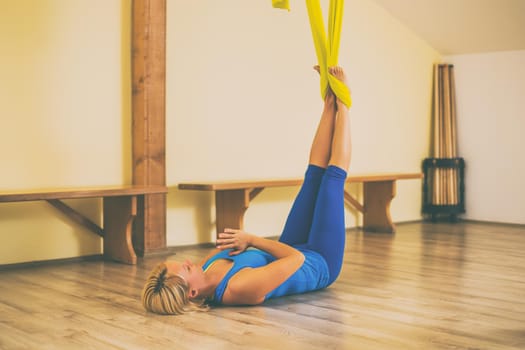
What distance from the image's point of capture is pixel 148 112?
15.1 feet

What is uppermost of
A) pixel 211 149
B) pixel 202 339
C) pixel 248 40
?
pixel 248 40

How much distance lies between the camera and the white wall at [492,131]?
22.5 feet

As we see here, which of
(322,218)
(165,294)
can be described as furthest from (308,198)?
(165,294)

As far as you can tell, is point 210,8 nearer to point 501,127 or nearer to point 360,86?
point 360,86

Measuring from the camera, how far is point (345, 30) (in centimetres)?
629

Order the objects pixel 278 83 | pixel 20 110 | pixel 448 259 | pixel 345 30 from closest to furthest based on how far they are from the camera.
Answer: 1. pixel 20 110
2. pixel 448 259
3. pixel 278 83
4. pixel 345 30

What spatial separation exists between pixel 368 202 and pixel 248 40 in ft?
6.36

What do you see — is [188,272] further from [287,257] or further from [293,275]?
[293,275]

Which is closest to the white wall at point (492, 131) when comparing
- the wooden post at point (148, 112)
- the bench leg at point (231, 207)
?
the bench leg at point (231, 207)

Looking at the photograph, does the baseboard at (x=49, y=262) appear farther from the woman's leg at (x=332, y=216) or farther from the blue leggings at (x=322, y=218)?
the woman's leg at (x=332, y=216)

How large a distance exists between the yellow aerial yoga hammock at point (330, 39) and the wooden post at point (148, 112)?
5.04 feet

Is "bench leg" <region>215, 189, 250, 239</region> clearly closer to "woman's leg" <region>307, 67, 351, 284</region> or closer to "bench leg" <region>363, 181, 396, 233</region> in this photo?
"woman's leg" <region>307, 67, 351, 284</region>

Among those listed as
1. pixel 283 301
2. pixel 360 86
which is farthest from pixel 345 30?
pixel 283 301

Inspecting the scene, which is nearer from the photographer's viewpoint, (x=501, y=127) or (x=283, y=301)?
(x=283, y=301)
